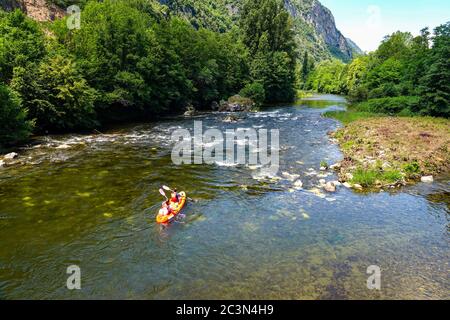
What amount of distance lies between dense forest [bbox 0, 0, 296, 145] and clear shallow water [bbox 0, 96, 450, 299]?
11118 millimetres

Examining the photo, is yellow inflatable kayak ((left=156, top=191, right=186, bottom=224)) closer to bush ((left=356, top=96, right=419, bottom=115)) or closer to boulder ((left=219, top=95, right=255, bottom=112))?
bush ((left=356, top=96, right=419, bottom=115))

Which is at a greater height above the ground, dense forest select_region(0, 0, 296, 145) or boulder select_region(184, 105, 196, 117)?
dense forest select_region(0, 0, 296, 145)

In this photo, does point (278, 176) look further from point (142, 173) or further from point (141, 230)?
point (141, 230)

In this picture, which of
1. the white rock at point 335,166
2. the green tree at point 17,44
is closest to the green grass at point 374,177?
the white rock at point 335,166

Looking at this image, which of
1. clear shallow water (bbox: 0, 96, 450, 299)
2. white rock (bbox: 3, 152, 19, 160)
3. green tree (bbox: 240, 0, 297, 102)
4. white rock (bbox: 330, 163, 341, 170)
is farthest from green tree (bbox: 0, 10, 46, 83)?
green tree (bbox: 240, 0, 297, 102)

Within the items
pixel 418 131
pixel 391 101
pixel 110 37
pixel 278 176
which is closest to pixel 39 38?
pixel 110 37

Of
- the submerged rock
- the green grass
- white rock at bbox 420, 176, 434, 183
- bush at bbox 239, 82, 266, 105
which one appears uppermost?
bush at bbox 239, 82, 266, 105

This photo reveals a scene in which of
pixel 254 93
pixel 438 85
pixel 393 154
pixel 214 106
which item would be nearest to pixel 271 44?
pixel 254 93

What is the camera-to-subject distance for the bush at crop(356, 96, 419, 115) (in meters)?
52.2

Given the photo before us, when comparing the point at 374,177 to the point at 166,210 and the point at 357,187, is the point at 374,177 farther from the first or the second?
the point at 166,210

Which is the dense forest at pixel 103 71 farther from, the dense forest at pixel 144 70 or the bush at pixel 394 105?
the bush at pixel 394 105

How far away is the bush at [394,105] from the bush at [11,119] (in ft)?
168

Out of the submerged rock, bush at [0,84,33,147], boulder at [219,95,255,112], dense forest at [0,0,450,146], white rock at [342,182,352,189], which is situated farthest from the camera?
boulder at [219,95,255,112]

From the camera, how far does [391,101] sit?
187 feet
